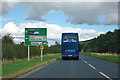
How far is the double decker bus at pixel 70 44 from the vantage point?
107ft

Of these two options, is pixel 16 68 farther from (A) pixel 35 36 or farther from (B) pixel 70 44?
(B) pixel 70 44

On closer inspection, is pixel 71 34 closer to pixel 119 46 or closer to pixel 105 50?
pixel 119 46

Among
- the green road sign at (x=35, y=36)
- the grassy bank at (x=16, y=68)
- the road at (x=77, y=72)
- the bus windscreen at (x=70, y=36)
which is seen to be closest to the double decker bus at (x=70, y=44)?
the bus windscreen at (x=70, y=36)

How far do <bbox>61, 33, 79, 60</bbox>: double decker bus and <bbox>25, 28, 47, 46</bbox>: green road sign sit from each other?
17.9 ft

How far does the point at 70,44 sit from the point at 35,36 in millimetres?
7359

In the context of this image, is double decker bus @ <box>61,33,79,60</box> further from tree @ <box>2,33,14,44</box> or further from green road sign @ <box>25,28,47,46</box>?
tree @ <box>2,33,14,44</box>

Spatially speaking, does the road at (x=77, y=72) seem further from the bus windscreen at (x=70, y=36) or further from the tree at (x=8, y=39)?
the tree at (x=8, y=39)

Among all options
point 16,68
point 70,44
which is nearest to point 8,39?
point 70,44

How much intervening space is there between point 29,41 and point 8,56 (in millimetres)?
3670

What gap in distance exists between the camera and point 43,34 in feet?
90.6

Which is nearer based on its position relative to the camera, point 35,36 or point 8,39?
point 35,36

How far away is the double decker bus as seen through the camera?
107 ft

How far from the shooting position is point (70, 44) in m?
32.6

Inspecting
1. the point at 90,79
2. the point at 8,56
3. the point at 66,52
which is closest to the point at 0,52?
the point at 8,56
